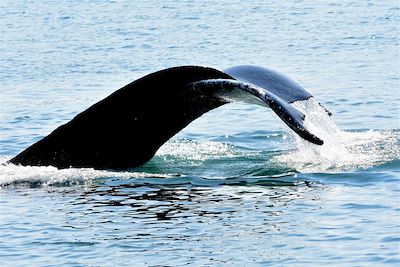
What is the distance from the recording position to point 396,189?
1145 centimetres

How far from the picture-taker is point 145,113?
464 inches

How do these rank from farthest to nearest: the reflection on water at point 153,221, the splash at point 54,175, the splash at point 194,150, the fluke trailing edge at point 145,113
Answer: the splash at point 194,150
the splash at point 54,175
the fluke trailing edge at point 145,113
the reflection on water at point 153,221

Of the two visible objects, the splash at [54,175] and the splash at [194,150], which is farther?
the splash at [194,150]

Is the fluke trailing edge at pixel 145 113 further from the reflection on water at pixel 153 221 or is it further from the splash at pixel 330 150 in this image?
the splash at pixel 330 150

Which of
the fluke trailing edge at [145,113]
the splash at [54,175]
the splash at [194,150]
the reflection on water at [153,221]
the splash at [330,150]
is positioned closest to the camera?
→ the reflection on water at [153,221]

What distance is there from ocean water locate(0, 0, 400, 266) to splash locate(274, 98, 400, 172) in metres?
0.02

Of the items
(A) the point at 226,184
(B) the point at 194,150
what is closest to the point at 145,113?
(A) the point at 226,184

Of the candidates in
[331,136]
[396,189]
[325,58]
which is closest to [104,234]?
[396,189]

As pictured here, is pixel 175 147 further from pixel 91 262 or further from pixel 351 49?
pixel 351 49

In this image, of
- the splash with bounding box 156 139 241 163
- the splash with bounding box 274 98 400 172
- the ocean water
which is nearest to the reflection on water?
the ocean water

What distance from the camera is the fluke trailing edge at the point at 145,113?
36.4 ft

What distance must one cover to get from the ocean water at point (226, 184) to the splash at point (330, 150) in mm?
23

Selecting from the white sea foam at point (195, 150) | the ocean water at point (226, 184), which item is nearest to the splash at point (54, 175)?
the ocean water at point (226, 184)

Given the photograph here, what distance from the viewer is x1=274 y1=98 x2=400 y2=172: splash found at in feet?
40.0
